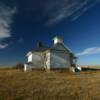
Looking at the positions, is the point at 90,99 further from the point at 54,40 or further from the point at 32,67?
the point at 54,40

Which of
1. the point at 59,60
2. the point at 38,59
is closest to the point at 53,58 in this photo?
the point at 59,60

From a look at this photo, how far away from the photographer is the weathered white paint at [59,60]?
1694 inches

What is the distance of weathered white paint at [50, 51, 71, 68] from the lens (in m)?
43.0

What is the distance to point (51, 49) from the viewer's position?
43.0 meters

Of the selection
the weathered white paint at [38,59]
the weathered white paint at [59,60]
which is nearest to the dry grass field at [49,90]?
the weathered white paint at [59,60]

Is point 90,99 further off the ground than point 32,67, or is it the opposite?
point 32,67

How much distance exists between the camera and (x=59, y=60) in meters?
43.3

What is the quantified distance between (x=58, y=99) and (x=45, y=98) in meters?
0.86

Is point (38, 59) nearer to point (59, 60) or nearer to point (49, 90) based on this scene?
point (59, 60)

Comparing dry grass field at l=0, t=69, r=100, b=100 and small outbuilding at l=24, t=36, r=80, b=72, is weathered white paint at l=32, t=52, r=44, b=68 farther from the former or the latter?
dry grass field at l=0, t=69, r=100, b=100

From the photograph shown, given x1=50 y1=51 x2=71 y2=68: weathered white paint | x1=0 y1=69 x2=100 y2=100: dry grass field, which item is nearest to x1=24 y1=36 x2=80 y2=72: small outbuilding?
x1=50 y1=51 x2=71 y2=68: weathered white paint

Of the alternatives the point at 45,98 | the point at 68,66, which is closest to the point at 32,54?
the point at 68,66

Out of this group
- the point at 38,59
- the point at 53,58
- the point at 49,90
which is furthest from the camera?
the point at 38,59

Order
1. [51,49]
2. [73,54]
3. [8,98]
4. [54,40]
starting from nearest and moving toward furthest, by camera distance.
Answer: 1. [8,98]
2. [51,49]
3. [73,54]
4. [54,40]
